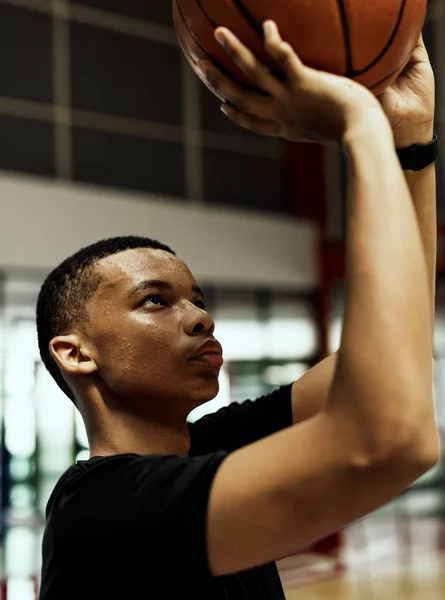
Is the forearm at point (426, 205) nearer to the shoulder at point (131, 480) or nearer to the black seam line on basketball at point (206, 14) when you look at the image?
the black seam line on basketball at point (206, 14)

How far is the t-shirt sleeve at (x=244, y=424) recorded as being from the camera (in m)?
1.62

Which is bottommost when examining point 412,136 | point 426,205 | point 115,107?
point 426,205

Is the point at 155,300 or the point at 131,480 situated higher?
the point at 155,300

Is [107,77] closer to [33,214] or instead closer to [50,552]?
[33,214]

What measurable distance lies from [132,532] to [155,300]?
459 millimetres

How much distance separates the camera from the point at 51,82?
8.79 metres

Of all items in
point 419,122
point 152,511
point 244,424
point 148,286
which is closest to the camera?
point 152,511

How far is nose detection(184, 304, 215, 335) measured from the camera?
1.39 meters

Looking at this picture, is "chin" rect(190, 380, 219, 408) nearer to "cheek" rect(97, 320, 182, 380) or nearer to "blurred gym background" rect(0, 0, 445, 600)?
"cheek" rect(97, 320, 182, 380)

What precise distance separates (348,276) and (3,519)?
8078 millimetres

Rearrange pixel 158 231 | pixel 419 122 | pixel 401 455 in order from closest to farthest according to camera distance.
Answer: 1. pixel 401 455
2. pixel 419 122
3. pixel 158 231

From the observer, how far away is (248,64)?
3.59 feet

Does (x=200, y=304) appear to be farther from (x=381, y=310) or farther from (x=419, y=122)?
(x=381, y=310)

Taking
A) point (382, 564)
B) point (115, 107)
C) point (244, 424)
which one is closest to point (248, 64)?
point (244, 424)
